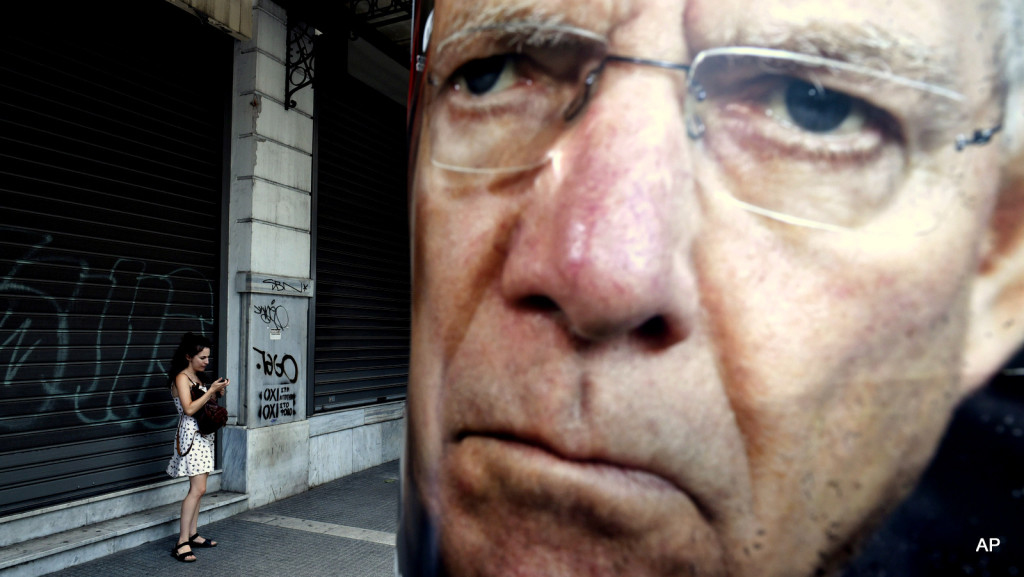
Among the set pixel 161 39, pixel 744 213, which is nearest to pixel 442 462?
pixel 744 213

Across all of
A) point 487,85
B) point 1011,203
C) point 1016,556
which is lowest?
point 1016,556

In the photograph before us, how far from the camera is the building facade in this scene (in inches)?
159

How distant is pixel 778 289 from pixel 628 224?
16 centimetres

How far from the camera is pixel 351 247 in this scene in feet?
17.7

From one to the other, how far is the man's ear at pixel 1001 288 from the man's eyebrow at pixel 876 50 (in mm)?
94

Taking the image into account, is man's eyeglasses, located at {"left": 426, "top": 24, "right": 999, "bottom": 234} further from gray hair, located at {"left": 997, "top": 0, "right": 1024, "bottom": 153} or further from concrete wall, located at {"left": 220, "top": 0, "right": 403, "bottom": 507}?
concrete wall, located at {"left": 220, "top": 0, "right": 403, "bottom": 507}

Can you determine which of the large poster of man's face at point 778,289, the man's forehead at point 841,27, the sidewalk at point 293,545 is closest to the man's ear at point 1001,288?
the large poster of man's face at point 778,289

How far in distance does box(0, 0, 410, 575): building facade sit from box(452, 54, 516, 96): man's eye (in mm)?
3183

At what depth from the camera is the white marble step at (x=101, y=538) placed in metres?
3.66

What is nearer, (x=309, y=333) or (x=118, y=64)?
(x=118, y=64)

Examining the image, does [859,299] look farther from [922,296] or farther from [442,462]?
[442,462]

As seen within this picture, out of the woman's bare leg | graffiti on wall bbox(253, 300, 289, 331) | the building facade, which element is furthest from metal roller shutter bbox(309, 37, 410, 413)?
the woman's bare leg

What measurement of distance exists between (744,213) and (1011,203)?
0.82ft

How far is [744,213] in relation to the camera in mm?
598
